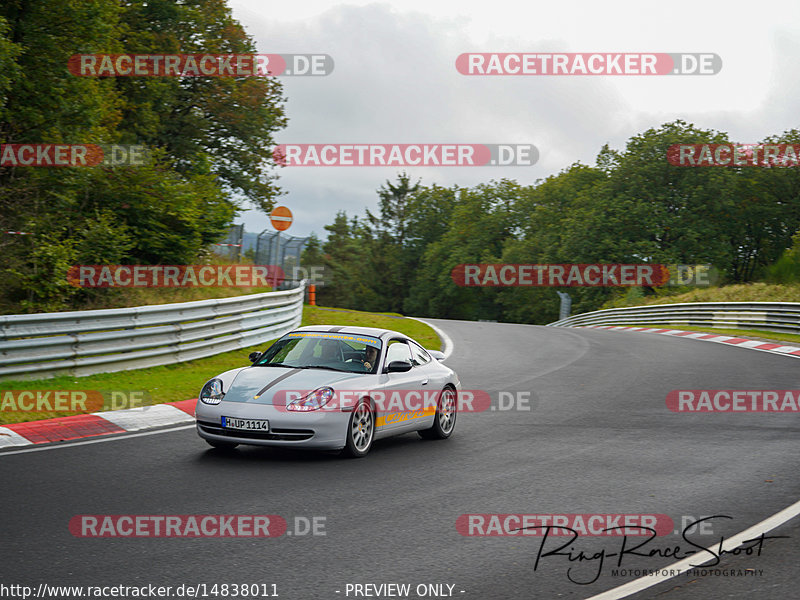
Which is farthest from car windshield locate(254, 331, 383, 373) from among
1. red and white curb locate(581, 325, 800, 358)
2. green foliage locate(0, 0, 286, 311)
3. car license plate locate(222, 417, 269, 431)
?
red and white curb locate(581, 325, 800, 358)

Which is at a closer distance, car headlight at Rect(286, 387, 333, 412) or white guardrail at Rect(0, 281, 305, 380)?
car headlight at Rect(286, 387, 333, 412)

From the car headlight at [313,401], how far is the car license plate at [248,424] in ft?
0.92

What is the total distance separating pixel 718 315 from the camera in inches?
1208

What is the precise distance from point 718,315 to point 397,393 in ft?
80.3

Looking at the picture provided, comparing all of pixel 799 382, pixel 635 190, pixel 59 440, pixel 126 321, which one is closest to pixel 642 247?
pixel 635 190

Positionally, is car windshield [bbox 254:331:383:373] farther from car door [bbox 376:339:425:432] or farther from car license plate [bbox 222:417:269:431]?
car license plate [bbox 222:417:269:431]

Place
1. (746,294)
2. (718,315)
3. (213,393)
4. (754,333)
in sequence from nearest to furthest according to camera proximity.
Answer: (213,393) → (754,333) → (718,315) → (746,294)

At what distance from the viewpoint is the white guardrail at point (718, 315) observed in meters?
25.8

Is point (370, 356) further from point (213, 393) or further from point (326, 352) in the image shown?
point (213, 393)

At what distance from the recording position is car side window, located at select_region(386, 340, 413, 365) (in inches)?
375

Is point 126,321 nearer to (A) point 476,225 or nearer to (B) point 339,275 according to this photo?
(A) point 476,225

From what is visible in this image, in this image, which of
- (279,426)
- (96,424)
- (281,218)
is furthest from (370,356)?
(281,218)

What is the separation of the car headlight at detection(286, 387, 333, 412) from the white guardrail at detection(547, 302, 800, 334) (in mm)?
20839

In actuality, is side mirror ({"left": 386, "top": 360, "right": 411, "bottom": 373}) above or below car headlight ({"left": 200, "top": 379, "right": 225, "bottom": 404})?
Result: above
